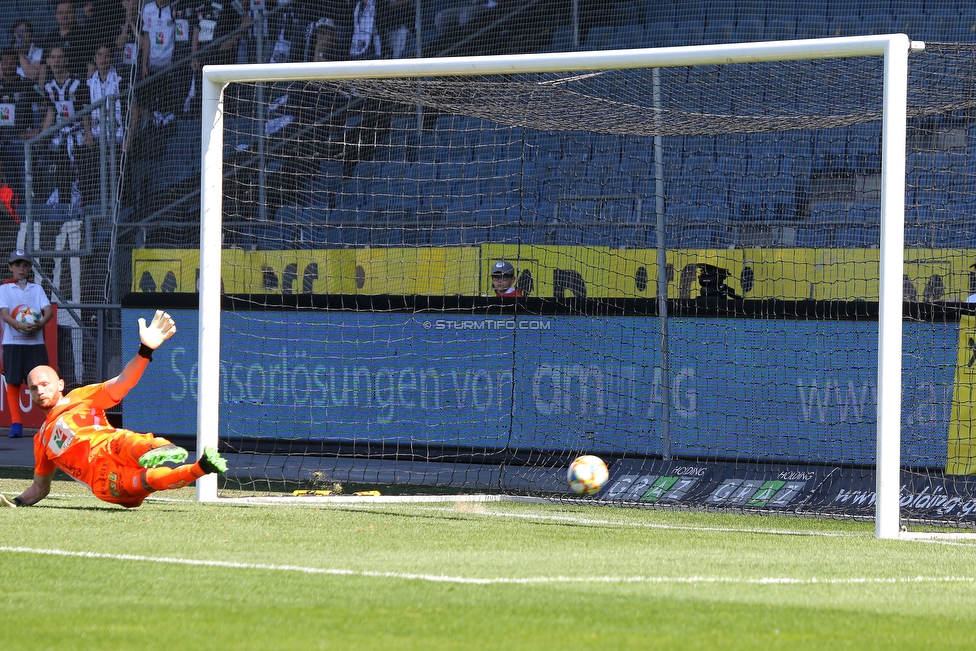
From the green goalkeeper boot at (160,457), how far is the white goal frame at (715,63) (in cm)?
121

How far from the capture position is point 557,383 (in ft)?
37.7

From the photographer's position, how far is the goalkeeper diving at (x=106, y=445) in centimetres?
751

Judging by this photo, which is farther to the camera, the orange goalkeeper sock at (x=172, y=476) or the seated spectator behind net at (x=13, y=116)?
the seated spectator behind net at (x=13, y=116)

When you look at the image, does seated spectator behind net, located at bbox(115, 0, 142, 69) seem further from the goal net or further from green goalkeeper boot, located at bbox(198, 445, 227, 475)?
green goalkeeper boot, located at bbox(198, 445, 227, 475)

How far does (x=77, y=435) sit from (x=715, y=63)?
4.73 meters

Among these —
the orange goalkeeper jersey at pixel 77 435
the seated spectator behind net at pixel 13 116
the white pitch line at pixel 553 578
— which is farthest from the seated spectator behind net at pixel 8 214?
the white pitch line at pixel 553 578

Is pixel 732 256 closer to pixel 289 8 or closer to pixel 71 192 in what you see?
pixel 289 8

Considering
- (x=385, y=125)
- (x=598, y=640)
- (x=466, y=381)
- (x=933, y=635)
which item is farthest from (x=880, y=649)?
(x=385, y=125)

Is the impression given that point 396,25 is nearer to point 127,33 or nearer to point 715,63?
point 127,33

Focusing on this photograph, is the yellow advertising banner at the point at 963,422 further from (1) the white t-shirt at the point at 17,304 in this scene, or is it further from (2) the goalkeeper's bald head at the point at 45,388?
(1) the white t-shirt at the point at 17,304

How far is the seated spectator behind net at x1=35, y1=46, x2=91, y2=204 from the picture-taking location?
17234mm

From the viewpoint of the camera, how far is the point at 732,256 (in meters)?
12.0

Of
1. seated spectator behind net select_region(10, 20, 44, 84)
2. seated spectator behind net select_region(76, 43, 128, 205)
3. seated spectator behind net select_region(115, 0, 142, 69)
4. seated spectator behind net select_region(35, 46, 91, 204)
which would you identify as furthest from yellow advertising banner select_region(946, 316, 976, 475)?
seated spectator behind net select_region(10, 20, 44, 84)

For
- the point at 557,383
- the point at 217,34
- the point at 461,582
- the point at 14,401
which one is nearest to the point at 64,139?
the point at 217,34
